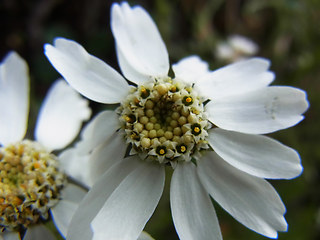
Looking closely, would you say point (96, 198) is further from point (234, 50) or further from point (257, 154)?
point (234, 50)

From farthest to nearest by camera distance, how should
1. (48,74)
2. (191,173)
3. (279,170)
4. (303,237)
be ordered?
(48,74) → (303,237) → (191,173) → (279,170)

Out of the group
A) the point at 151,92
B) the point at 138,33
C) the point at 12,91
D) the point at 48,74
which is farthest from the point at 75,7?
the point at 151,92

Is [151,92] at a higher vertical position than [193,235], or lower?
higher

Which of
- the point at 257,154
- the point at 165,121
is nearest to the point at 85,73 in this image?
the point at 165,121

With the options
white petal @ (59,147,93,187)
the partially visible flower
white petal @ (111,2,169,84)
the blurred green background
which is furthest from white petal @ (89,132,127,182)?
the partially visible flower

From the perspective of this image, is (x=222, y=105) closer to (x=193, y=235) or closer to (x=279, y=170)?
(x=279, y=170)

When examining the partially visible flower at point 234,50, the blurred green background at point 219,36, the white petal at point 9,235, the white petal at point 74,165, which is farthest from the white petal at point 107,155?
the partially visible flower at point 234,50
